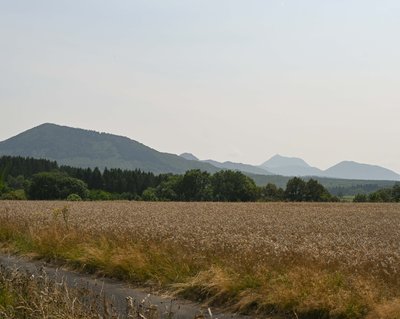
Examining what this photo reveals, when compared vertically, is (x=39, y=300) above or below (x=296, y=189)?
below

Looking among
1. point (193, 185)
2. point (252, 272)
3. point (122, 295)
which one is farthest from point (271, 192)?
point (122, 295)

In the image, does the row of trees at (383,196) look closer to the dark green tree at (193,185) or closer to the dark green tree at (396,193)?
the dark green tree at (396,193)

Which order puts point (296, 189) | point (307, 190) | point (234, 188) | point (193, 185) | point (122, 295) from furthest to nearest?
point (193, 185) → point (234, 188) → point (296, 189) → point (307, 190) → point (122, 295)

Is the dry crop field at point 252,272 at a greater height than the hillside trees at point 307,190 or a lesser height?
lesser

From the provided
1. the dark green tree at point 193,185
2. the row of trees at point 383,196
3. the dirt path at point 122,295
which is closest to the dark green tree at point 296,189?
the row of trees at point 383,196

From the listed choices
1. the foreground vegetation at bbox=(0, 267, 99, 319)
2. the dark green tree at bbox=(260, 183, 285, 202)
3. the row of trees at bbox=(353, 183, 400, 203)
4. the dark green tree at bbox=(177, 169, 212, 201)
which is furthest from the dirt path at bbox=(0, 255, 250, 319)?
the dark green tree at bbox=(177, 169, 212, 201)

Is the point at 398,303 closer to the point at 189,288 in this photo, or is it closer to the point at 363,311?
the point at 363,311

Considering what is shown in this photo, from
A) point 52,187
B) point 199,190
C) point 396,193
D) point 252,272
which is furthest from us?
point 199,190

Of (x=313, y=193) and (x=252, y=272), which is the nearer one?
(x=252, y=272)

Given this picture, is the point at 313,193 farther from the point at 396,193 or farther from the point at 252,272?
the point at 252,272

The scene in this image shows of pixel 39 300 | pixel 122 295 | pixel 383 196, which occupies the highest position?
pixel 383 196

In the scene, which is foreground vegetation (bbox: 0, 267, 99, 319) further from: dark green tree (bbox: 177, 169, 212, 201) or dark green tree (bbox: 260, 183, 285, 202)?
dark green tree (bbox: 177, 169, 212, 201)

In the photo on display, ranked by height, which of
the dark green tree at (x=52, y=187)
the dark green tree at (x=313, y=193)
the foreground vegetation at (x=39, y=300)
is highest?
the dark green tree at (x=313, y=193)

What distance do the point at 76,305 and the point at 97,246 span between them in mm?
9387
